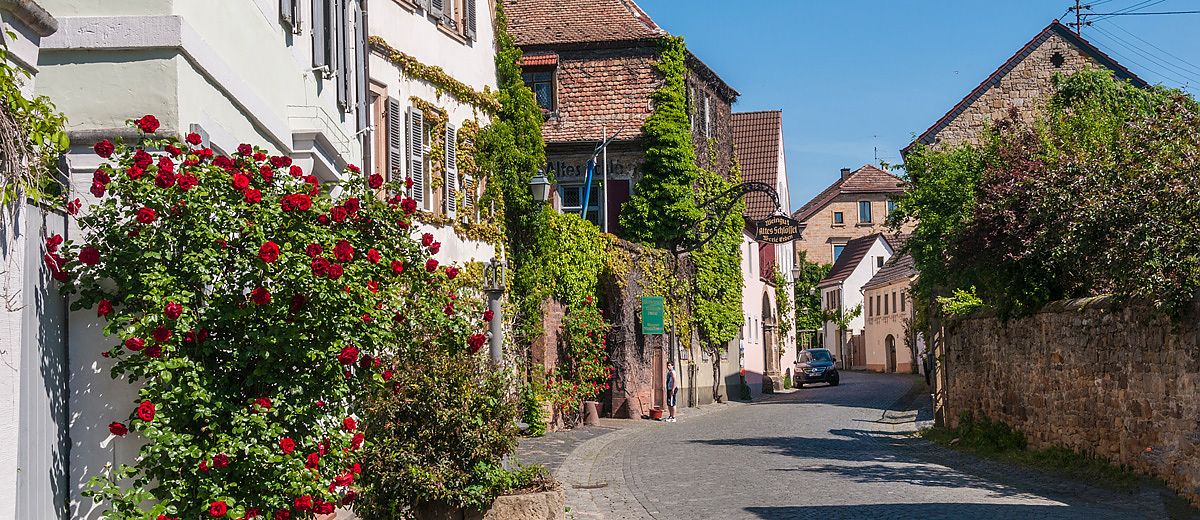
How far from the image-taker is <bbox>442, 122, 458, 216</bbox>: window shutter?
2052 centimetres

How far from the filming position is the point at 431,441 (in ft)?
33.7

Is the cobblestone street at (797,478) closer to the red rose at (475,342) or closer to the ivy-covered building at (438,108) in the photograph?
the red rose at (475,342)

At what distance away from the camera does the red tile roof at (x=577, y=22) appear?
3422 centimetres

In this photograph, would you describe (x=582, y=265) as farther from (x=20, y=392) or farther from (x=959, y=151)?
(x=20, y=392)

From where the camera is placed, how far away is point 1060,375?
55.9 feet

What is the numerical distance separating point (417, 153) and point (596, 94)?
15250 millimetres

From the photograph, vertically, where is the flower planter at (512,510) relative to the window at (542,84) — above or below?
below

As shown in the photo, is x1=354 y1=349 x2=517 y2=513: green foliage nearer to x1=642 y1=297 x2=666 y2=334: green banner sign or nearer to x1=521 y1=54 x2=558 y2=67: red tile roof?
x1=642 y1=297 x2=666 y2=334: green banner sign

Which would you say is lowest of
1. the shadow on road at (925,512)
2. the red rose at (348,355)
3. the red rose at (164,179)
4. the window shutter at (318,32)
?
the shadow on road at (925,512)

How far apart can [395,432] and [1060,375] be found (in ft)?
33.4

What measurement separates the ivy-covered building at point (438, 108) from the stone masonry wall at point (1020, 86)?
2555 cm

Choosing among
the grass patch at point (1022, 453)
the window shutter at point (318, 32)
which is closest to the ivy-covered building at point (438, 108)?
the window shutter at point (318, 32)

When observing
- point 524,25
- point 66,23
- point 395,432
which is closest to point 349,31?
point 395,432

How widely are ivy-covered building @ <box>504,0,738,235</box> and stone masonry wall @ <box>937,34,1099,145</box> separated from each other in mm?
13492
